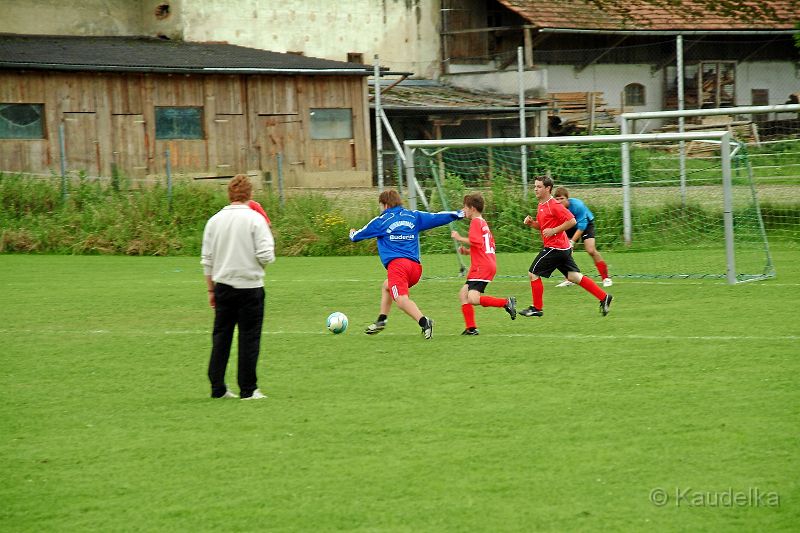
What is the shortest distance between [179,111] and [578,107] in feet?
43.5

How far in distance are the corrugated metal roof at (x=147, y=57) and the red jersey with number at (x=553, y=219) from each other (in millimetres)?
19683

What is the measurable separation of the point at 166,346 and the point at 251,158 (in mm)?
21872

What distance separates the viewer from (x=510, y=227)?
71.4ft

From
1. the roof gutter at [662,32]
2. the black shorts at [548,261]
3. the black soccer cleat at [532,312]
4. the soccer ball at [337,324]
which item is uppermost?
the roof gutter at [662,32]

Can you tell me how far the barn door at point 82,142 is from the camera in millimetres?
30078

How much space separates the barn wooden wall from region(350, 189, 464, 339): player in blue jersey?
751 inches

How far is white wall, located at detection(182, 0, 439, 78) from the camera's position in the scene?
119 feet

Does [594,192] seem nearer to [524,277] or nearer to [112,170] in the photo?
[524,277]

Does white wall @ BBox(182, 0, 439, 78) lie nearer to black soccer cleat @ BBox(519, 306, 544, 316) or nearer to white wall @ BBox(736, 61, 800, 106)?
white wall @ BBox(736, 61, 800, 106)

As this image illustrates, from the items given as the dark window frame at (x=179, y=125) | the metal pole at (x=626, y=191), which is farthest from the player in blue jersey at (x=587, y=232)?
the dark window frame at (x=179, y=125)

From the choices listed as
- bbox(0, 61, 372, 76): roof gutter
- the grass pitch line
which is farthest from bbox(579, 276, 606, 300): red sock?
bbox(0, 61, 372, 76): roof gutter

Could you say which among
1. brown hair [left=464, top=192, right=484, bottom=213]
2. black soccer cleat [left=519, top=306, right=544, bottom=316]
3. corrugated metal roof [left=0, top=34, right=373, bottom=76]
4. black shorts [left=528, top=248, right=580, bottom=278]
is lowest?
Answer: black soccer cleat [left=519, top=306, right=544, bottom=316]

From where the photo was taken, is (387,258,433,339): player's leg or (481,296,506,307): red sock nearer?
(387,258,433,339): player's leg

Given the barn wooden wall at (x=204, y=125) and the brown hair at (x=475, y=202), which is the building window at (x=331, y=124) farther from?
the brown hair at (x=475, y=202)
